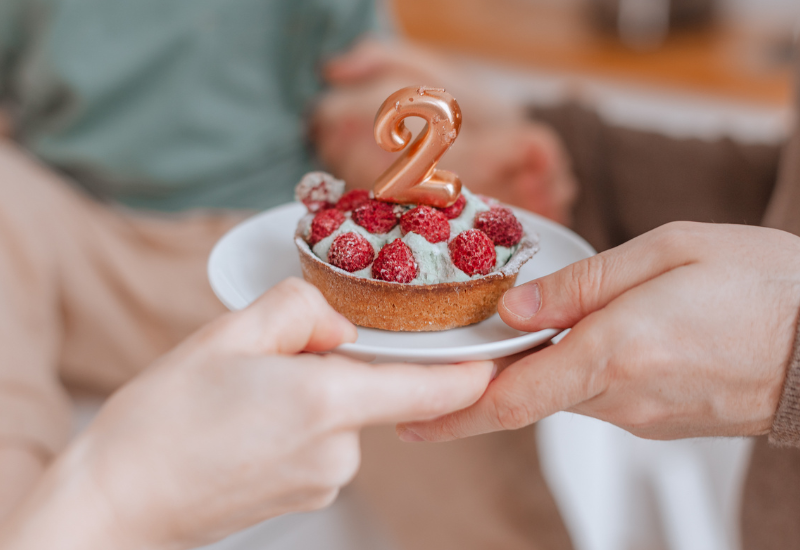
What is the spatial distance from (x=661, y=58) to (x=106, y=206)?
7.98 ft

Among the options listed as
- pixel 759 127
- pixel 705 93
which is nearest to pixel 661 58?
pixel 705 93

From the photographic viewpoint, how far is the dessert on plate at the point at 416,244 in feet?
1.96

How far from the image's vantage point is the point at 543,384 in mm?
587

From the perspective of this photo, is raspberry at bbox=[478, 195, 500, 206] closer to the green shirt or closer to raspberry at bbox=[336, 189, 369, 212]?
raspberry at bbox=[336, 189, 369, 212]

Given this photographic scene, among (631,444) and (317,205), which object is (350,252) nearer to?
(317,205)

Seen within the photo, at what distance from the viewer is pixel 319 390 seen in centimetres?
47

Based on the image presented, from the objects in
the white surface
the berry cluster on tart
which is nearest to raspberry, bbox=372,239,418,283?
the berry cluster on tart

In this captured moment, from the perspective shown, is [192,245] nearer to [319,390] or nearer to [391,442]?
[391,442]

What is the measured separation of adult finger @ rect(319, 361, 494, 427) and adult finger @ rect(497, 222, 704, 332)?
0.25 feet

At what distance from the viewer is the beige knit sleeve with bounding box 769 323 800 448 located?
57 cm

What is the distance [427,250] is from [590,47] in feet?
8.72

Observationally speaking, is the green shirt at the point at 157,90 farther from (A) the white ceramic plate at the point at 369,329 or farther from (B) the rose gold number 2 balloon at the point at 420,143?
(B) the rose gold number 2 balloon at the point at 420,143

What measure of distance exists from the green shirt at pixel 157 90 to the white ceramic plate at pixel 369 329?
610 mm

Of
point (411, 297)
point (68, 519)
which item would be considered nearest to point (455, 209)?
point (411, 297)
